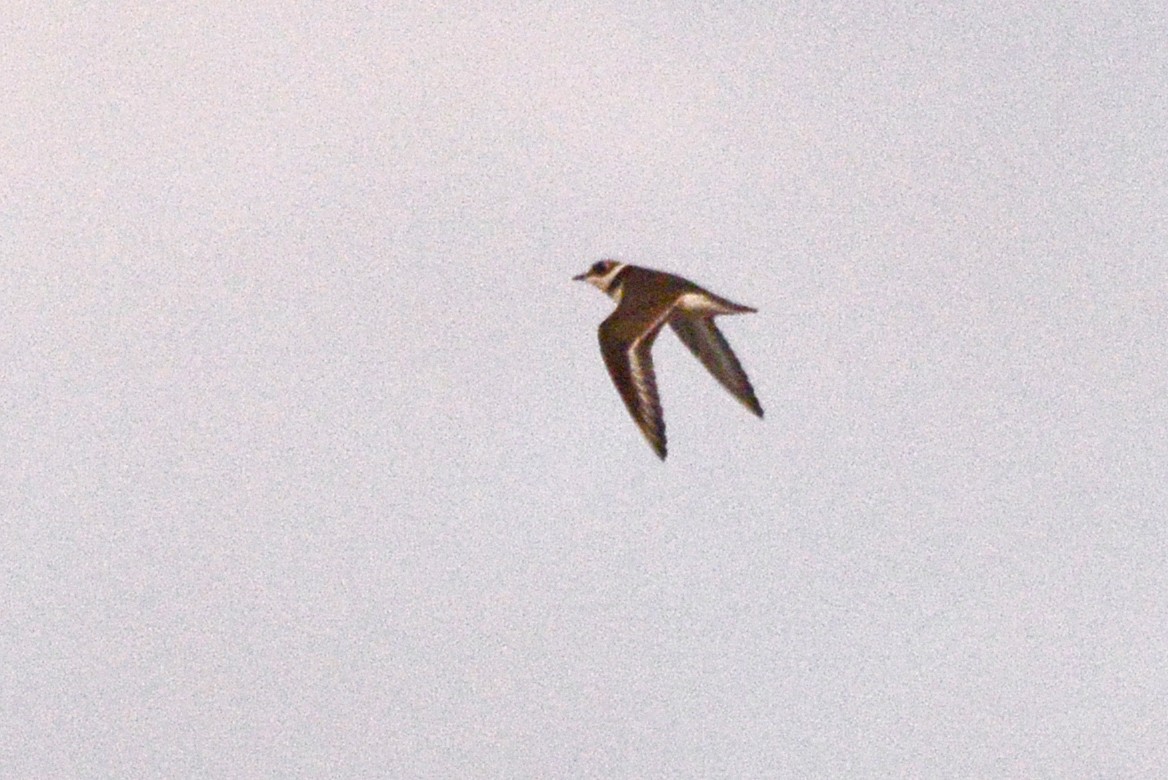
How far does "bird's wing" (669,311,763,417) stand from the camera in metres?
36.8

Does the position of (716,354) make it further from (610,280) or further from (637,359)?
(637,359)

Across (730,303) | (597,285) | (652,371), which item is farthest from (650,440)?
(597,285)

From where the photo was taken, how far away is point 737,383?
3691cm

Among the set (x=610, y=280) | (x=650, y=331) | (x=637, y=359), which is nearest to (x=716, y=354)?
(x=610, y=280)

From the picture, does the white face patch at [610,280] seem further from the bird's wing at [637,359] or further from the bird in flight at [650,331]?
the bird's wing at [637,359]

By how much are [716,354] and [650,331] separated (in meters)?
3.83

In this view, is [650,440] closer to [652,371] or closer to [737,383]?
[652,371]

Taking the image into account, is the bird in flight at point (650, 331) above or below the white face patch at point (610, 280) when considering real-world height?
below

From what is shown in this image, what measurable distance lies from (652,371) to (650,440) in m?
1.59

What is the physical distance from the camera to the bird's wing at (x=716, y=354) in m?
36.8

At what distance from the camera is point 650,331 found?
33500 mm

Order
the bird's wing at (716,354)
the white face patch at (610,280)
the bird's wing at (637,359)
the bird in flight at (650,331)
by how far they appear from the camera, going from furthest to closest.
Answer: the bird's wing at (716,354) < the white face patch at (610,280) < the bird in flight at (650,331) < the bird's wing at (637,359)

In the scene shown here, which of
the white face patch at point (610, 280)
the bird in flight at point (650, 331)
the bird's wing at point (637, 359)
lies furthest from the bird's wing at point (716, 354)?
the bird's wing at point (637, 359)

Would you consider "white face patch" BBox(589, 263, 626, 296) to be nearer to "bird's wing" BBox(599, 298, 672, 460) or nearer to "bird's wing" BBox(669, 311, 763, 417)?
"bird's wing" BBox(669, 311, 763, 417)
